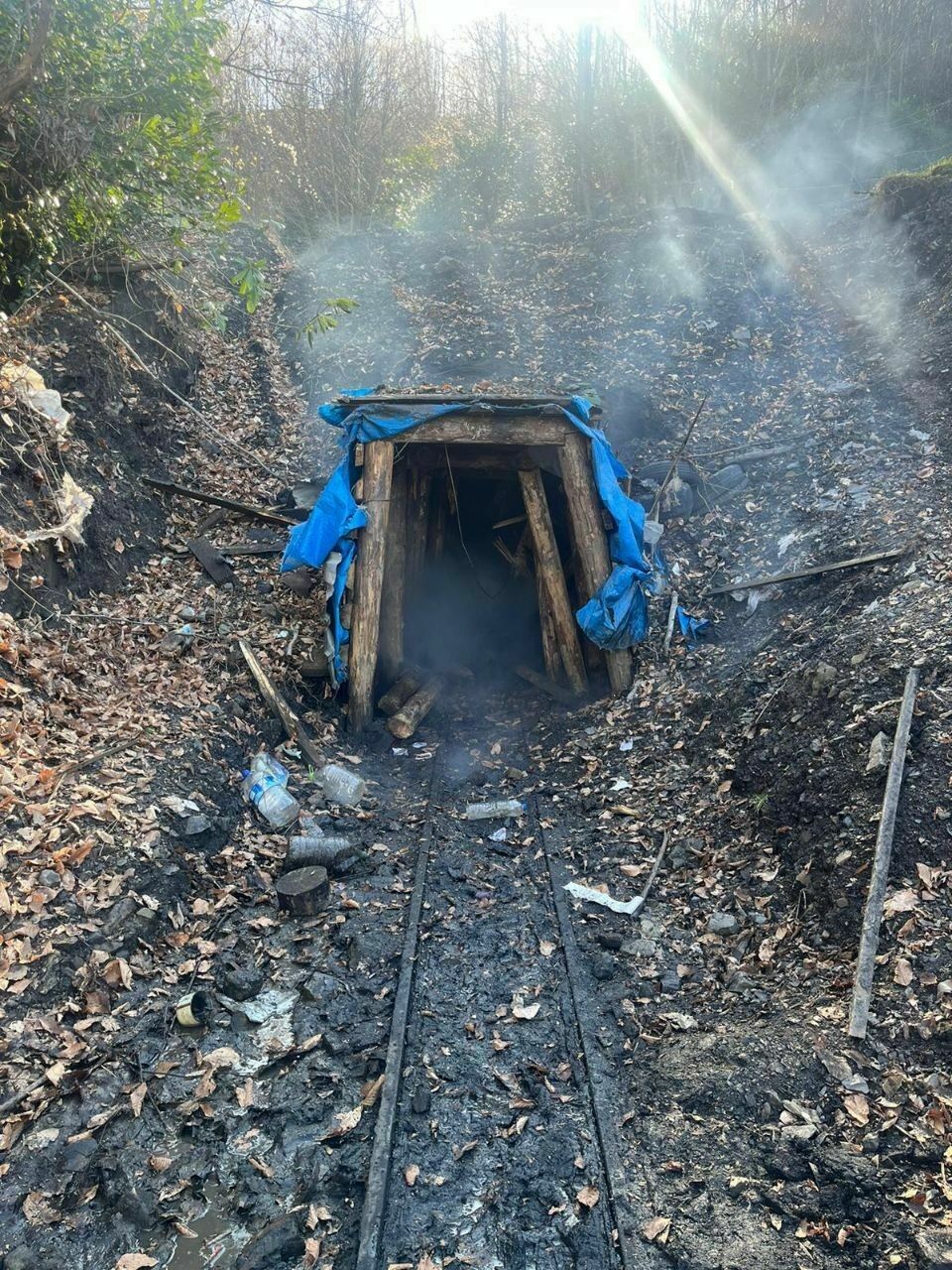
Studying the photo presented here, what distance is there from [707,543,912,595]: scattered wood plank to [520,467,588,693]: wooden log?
1.58 metres

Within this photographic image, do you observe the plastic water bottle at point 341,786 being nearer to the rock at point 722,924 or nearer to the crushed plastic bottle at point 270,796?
the crushed plastic bottle at point 270,796

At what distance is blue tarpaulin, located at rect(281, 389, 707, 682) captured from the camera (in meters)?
8.10

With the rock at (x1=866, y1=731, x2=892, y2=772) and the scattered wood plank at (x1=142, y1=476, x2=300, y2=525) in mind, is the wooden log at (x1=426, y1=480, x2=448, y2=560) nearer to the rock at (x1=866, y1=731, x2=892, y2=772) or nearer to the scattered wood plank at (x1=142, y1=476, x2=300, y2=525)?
the scattered wood plank at (x1=142, y1=476, x2=300, y2=525)

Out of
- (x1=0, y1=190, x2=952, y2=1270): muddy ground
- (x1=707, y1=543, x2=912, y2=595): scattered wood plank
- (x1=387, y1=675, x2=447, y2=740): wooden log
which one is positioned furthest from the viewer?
(x1=387, y1=675, x2=447, y2=740): wooden log

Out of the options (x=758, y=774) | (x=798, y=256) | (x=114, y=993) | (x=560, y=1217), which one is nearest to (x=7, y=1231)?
(x=114, y=993)

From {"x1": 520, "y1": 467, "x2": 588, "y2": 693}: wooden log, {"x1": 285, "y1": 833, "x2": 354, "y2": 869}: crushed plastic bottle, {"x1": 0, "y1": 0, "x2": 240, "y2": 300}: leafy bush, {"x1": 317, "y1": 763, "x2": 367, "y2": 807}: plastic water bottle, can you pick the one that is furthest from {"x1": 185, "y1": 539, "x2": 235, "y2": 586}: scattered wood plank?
{"x1": 285, "y1": 833, "x2": 354, "y2": 869}: crushed plastic bottle

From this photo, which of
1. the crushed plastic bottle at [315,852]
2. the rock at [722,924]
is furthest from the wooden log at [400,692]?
the rock at [722,924]

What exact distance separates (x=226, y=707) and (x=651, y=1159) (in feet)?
16.0

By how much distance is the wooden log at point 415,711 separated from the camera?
8.65 m

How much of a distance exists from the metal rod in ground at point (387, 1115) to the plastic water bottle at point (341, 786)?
1.44 meters

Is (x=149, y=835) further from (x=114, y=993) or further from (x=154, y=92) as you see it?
(x=154, y=92)

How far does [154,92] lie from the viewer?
27.2 feet

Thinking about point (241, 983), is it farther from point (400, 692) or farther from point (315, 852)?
point (400, 692)

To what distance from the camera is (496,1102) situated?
13.3ft
